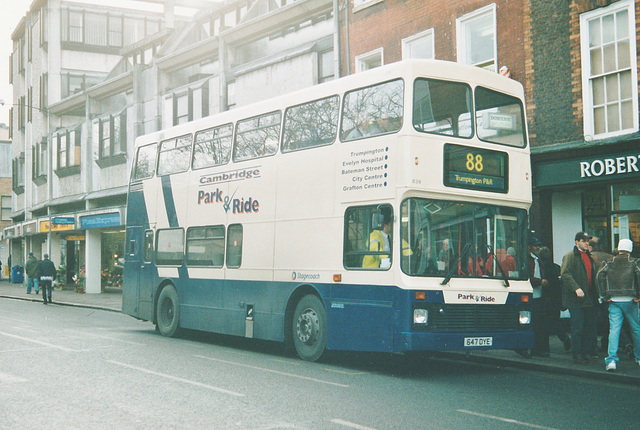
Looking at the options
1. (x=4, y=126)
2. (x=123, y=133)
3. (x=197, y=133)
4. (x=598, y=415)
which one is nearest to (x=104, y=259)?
(x=123, y=133)

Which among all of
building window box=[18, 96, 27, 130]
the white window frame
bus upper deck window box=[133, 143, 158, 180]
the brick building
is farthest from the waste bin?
the brick building

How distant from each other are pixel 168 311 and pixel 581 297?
8.16 m

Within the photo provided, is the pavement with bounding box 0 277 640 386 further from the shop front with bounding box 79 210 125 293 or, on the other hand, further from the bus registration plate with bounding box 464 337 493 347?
the shop front with bounding box 79 210 125 293

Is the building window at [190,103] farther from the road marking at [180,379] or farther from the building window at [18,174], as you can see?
the building window at [18,174]

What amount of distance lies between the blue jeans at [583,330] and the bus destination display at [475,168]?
7.37ft

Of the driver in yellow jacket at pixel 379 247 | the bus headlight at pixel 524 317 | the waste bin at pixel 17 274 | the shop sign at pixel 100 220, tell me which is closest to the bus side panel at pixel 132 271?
the driver in yellow jacket at pixel 379 247

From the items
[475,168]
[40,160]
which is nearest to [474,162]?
[475,168]

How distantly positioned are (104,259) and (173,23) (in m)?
13.8

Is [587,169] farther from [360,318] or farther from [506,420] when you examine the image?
[506,420]

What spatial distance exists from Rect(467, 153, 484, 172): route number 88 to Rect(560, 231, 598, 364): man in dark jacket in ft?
6.72

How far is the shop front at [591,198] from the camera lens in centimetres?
1360

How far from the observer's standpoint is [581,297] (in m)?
10.9

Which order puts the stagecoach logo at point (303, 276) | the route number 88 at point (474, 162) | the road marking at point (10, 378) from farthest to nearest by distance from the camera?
the stagecoach logo at point (303, 276) < the route number 88 at point (474, 162) < the road marking at point (10, 378)

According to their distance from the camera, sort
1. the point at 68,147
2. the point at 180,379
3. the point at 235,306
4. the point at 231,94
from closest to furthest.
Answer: the point at 180,379, the point at 235,306, the point at 231,94, the point at 68,147
